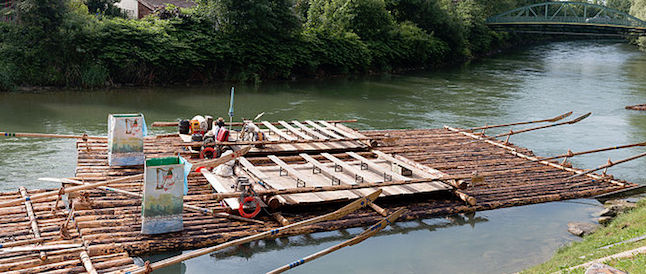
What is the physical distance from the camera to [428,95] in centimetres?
3597

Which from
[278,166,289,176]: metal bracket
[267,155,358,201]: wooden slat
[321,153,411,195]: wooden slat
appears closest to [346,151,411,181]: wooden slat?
[321,153,411,195]: wooden slat

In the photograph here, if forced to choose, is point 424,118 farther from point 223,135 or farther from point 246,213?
point 246,213

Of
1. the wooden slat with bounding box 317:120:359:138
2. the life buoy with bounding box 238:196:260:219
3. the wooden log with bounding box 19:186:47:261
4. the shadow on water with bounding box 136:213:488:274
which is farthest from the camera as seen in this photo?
the wooden slat with bounding box 317:120:359:138

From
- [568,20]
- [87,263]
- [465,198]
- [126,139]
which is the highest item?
[568,20]

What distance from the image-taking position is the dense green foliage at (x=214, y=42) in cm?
3102

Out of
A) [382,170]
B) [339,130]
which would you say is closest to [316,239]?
[382,170]

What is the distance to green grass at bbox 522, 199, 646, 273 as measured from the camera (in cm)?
870

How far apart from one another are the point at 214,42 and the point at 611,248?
29.7 m

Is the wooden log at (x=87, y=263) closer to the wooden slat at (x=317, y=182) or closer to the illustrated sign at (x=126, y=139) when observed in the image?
the illustrated sign at (x=126, y=139)

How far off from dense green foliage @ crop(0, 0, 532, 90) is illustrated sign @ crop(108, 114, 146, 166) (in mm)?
19148

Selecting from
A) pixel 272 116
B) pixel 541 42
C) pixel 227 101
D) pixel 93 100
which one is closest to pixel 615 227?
pixel 272 116

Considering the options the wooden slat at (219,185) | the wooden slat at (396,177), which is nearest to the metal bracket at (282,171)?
the wooden slat at (219,185)

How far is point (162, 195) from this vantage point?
10.7 m

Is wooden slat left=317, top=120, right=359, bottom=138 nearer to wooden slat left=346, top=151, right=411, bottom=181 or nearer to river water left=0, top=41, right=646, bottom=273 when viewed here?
wooden slat left=346, top=151, right=411, bottom=181
